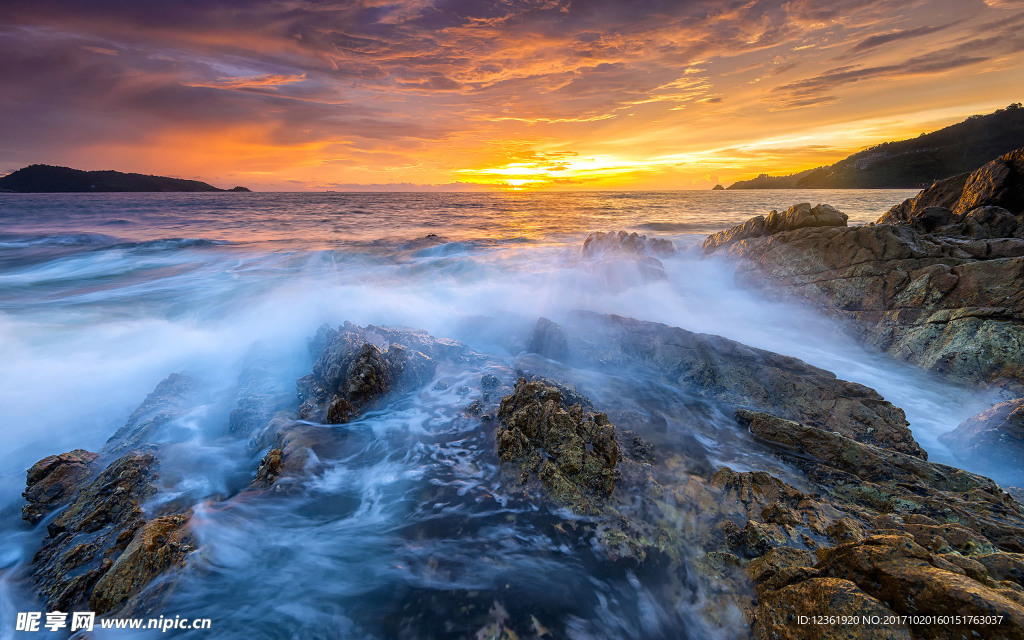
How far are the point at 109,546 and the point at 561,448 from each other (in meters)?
5.34

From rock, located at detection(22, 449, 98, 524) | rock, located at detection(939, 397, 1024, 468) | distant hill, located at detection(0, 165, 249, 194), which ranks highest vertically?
distant hill, located at detection(0, 165, 249, 194)

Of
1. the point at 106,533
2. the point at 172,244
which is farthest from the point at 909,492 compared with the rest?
the point at 172,244

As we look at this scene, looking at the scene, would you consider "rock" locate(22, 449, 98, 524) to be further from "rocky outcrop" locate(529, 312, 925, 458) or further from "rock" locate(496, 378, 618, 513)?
"rocky outcrop" locate(529, 312, 925, 458)

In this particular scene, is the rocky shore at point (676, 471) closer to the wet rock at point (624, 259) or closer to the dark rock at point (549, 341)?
the dark rock at point (549, 341)

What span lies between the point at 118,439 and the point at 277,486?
3.46 metres

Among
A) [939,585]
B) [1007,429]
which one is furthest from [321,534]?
[1007,429]

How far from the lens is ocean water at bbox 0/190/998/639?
381 centimetres

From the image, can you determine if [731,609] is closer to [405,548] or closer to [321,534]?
[405,548]

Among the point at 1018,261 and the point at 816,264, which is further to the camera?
the point at 816,264

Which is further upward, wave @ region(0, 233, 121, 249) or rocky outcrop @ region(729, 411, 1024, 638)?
wave @ region(0, 233, 121, 249)

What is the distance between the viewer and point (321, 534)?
189 inches

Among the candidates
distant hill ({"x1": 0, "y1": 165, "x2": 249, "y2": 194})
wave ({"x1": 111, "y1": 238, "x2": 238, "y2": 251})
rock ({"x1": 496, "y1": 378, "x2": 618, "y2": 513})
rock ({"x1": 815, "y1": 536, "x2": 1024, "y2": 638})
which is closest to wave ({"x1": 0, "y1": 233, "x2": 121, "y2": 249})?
wave ({"x1": 111, "y1": 238, "x2": 238, "y2": 251})

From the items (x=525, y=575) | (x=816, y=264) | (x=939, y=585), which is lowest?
(x=525, y=575)

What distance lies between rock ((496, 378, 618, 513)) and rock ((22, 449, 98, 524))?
5.97 metres
